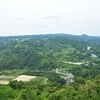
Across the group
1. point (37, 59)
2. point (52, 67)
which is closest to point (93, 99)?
point (52, 67)

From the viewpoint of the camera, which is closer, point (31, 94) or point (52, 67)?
point (31, 94)

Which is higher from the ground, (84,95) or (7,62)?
(84,95)

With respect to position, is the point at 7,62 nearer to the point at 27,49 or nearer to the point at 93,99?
the point at 27,49

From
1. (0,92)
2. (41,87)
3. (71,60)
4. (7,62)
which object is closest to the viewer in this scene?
(0,92)

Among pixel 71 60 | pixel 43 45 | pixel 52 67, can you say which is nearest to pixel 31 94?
pixel 52 67

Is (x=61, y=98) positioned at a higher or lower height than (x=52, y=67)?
higher

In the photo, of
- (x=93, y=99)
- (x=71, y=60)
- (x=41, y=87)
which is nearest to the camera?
(x=93, y=99)

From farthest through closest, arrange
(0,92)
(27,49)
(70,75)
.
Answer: (27,49)
(70,75)
(0,92)

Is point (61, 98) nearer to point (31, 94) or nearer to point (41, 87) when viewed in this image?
point (31, 94)

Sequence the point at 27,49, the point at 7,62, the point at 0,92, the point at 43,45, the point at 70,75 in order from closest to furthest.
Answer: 1. the point at 0,92
2. the point at 70,75
3. the point at 7,62
4. the point at 27,49
5. the point at 43,45
